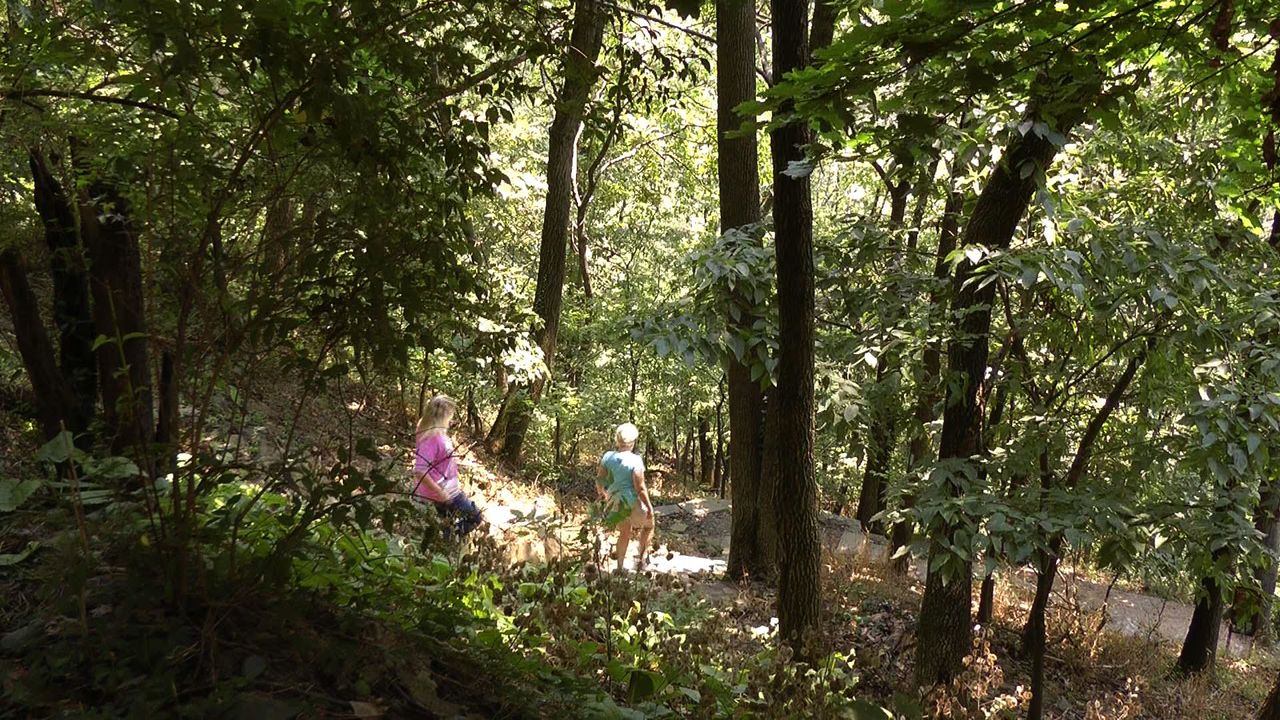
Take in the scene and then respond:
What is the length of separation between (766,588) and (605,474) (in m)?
2.01

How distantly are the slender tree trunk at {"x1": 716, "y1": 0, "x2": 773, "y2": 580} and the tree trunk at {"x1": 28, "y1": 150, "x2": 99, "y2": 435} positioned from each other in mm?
Answer: 5521

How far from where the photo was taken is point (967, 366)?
572 cm

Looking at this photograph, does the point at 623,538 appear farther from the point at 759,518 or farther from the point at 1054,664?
the point at 1054,664

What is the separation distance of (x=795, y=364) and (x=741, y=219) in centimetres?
399

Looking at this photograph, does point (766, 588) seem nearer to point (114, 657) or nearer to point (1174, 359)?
point (1174, 359)

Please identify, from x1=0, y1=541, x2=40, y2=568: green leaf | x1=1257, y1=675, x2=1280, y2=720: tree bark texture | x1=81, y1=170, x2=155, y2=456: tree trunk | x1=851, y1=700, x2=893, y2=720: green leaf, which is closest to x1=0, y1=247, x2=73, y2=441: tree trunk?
x1=81, y1=170, x2=155, y2=456: tree trunk

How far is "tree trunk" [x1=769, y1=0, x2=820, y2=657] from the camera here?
13.8 feet

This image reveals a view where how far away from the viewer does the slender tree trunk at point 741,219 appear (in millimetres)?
8031

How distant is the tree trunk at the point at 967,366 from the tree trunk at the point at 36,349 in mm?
4600

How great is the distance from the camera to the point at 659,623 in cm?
427

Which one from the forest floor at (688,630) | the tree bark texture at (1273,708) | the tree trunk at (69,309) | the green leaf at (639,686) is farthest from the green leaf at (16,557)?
the tree bark texture at (1273,708)

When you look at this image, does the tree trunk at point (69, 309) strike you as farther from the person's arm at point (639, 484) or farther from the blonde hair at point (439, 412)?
the person's arm at point (639, 484)

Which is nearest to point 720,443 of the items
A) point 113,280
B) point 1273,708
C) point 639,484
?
point 639,484

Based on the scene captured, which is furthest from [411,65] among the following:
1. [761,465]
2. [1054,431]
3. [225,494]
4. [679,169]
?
[679,169]
